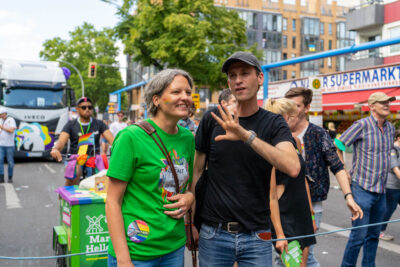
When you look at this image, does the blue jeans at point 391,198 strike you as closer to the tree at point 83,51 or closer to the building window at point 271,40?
the tree at point 83,51

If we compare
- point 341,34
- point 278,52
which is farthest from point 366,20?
point 341,34

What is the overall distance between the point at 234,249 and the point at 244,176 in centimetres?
40

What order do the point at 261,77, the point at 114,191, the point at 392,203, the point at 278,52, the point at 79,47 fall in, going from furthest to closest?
the point at 278,52 < the point at 79,47 < the point at 392,203 < the point at 261,77 < the point at 114,191

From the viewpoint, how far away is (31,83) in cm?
1666

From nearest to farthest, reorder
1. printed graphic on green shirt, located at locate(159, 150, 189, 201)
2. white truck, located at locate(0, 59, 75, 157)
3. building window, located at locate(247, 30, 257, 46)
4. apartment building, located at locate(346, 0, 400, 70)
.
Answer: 1. printed graphic on green shirt, located at locate(159, 150, 189, 201)
2. white truck, located at locate(0, 59, 75, 157)
3. apartment building, located at locate(346, 0, 400, 70)
4. building window, located at locate(247, 30, 257, 46)

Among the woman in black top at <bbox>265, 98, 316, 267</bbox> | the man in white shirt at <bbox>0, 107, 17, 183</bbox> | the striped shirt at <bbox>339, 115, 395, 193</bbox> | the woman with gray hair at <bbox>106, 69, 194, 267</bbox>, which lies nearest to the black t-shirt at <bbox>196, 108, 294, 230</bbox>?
the woman with gray hair at <bbox>106, 69, 194, 267</bbox>

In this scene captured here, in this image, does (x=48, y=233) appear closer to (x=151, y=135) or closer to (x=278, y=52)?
(x=151, y=135)

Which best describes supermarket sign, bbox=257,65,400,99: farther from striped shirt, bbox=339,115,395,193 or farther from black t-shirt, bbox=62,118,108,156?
striped shirt, bbox=339,115,395,193

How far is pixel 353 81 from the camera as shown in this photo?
2144 cm

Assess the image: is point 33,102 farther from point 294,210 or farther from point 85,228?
point 294,210

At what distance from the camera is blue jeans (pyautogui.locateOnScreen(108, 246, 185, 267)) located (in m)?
2.17

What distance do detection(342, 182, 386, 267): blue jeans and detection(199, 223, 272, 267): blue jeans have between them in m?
2.17

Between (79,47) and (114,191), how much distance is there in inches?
2079

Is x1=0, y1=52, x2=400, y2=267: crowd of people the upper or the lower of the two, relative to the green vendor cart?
upper
